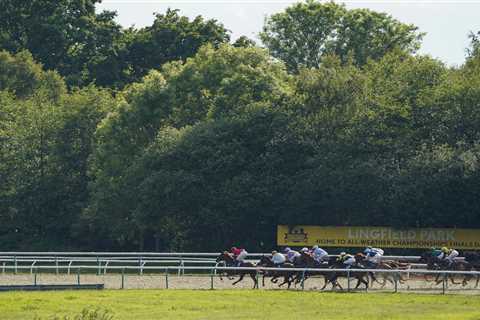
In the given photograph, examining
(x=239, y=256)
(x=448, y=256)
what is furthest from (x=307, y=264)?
(x=448, y=256)

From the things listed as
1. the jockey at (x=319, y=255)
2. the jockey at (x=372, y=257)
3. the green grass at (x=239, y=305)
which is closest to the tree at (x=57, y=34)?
the jockey at (x=319, y=255)

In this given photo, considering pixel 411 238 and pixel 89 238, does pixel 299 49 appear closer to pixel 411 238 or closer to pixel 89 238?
pixel 89 238

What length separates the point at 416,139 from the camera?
56.8 m

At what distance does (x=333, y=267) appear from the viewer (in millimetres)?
42719

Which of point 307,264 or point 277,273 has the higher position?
point 307,264

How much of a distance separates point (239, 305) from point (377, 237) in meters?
19.6

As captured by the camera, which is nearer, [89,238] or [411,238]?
[411,238]

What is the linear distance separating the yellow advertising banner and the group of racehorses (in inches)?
324

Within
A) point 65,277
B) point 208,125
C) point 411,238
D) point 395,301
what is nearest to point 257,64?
point 208,125

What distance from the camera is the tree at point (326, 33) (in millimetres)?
96500

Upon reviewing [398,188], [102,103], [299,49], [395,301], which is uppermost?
[299,49]

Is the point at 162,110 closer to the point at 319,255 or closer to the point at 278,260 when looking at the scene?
the point at 278,260

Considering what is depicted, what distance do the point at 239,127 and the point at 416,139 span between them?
7.97 m

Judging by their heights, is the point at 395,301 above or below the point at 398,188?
below
